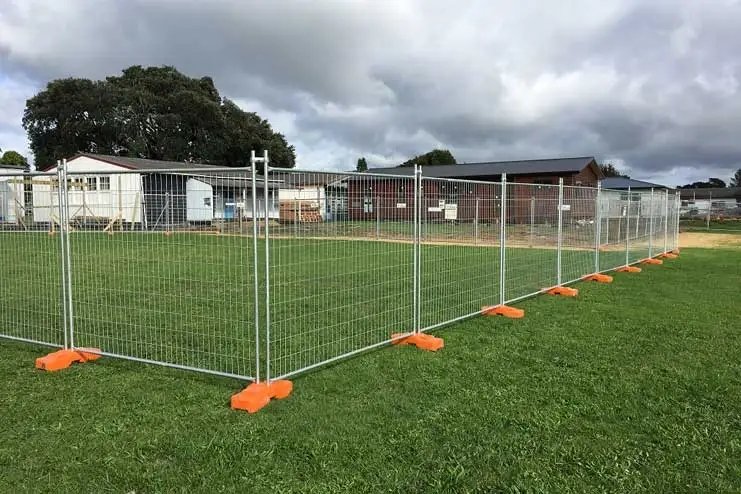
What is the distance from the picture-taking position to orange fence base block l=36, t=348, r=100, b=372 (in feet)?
16.5

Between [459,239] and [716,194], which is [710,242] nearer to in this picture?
[459,239]

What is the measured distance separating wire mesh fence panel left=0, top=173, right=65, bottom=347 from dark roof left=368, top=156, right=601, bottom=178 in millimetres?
28152

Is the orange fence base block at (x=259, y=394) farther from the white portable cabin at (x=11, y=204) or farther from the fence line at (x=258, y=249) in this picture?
the white portable cabin at (x=11, y=204)

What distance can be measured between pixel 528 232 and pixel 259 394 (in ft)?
21.3

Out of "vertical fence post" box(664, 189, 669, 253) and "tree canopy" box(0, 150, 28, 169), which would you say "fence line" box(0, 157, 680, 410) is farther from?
"tree canopy" box(0, 150, 28, 169)

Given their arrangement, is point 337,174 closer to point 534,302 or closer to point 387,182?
point 387,182

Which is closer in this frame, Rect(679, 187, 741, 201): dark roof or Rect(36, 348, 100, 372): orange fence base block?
Rect(36, 348, 100, 372): orange fence base block

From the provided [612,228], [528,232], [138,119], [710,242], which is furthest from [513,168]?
[138,119]

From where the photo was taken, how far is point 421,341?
5.84 m

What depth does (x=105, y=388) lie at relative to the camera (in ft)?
14.9

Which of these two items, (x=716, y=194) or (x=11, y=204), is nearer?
(x=11, y=204)

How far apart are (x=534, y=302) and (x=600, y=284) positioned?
8.93 ft

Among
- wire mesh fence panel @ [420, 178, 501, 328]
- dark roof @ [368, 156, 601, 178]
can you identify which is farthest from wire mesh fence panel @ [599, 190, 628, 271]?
dark roof @ [368, 156, 601, 178]

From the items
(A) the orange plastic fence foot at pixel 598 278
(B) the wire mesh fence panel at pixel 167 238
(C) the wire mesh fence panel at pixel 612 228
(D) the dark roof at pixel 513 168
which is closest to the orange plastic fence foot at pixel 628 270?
(C) the wire mesh fence panel at pixel 612 228
